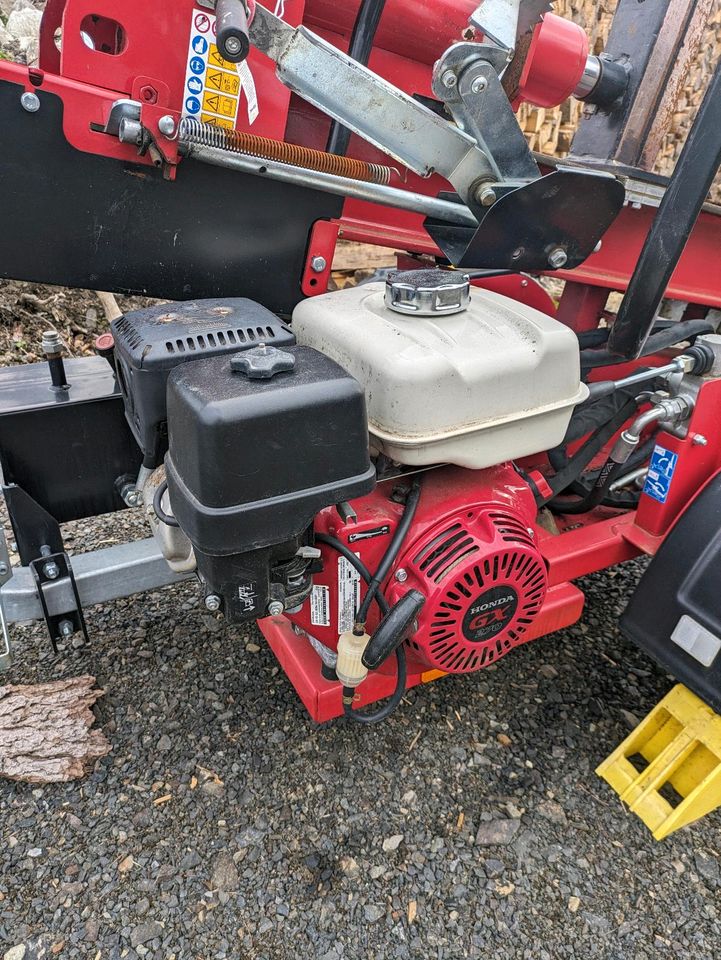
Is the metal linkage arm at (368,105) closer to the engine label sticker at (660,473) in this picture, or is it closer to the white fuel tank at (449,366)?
the white fuel tank at (449,366)

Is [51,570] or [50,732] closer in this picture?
[51,570]

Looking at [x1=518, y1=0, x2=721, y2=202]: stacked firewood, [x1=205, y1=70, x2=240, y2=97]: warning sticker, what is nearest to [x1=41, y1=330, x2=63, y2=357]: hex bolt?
[x1=205, y1=70, x2=240, y2=97]: warning sticker

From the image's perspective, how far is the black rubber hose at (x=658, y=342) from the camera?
63.1 inches

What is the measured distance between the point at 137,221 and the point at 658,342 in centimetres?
122

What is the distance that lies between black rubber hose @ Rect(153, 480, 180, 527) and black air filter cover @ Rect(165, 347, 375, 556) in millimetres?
174

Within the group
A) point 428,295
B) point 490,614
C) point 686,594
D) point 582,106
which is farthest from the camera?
point 582,106

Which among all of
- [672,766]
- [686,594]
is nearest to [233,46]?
[686,594]

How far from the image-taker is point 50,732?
1690mm

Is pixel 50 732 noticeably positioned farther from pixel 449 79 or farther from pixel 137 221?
pixel 449 79

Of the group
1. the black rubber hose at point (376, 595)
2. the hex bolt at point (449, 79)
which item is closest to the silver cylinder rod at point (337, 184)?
the hex bolt at point (449, 79)

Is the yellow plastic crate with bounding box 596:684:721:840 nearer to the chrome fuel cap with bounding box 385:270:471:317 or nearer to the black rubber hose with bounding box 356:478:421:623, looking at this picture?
the black rubber hose with bounding box 356:478:421:623

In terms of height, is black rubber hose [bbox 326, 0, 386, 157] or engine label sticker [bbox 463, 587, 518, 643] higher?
black rubber hose [bbox 326, 0, 386, 157]

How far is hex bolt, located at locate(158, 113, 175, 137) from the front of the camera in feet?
3.97

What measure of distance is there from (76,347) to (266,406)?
2.85 metres
